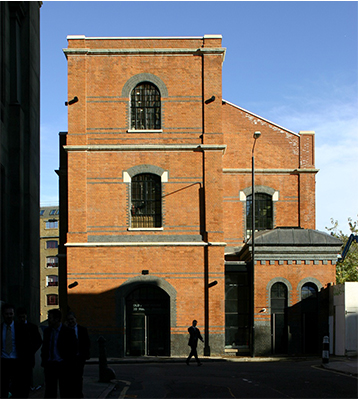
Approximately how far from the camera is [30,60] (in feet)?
53.7

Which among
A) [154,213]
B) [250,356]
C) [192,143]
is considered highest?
[192,143]

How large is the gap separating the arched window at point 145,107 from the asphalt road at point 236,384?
13209 millimetres

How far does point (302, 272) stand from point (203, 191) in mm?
6134

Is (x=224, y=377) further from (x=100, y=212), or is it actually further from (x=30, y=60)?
(x=100, y=212)

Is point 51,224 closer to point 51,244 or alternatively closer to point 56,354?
point 51,244

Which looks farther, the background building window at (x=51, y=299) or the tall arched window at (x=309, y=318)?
the background building window at (x=51, y=299)

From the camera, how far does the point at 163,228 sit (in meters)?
28.9

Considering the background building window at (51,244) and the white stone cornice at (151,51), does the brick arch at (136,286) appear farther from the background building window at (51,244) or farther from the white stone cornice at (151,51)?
the background building window at (51,244)

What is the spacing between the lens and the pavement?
14.0m

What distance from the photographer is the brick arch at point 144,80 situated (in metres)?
29.7

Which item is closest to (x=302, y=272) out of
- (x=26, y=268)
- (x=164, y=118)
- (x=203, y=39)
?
(x=164, y=118)

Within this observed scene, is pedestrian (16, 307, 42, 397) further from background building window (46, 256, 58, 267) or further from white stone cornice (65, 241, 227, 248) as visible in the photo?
background building window (46, 256, 58, 267)

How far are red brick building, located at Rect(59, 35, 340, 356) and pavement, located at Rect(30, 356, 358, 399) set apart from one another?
1.45m

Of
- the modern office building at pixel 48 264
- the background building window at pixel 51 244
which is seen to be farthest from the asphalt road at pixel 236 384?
the background building window at pixel 51 244
